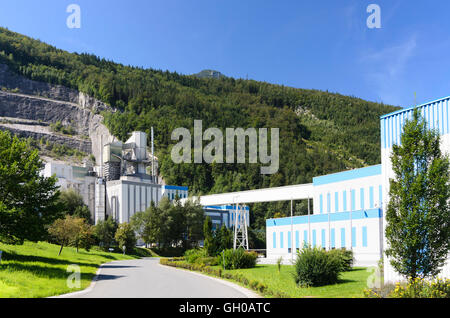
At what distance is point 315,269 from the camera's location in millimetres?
18500

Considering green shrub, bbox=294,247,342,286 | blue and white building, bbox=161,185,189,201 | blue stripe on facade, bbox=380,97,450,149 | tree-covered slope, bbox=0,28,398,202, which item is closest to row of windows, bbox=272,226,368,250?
green shrub, bbox=294,247,342,286

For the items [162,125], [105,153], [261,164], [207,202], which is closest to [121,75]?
[162,125]

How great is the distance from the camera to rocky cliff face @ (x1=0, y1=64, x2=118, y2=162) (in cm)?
14112

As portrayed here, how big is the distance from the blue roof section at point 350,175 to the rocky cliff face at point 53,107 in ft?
338

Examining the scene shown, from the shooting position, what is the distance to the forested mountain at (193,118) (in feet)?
413

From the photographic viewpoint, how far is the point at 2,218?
24641 millimetres

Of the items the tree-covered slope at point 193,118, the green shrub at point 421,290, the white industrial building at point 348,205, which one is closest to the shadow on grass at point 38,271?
the white industrial building at point 348,205

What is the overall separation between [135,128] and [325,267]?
420 ft

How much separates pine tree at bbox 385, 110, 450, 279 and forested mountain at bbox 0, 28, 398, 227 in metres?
103

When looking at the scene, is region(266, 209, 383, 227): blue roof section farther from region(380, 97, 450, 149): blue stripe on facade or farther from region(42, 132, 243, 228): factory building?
region(42, 132, 243, 228): factory building

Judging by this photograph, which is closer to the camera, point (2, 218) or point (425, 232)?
point (425, 232)

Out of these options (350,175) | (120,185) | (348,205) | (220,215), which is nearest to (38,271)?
(348,205)

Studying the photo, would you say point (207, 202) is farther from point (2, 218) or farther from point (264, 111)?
point (264, 111)

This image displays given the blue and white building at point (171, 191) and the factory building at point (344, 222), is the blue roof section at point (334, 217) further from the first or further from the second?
the blue and white building at point (171, 191)
